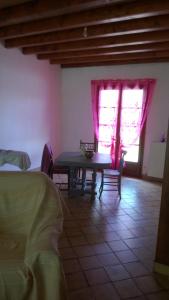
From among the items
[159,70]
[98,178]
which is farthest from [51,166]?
[159,70]

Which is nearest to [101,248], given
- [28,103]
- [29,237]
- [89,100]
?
[29,237]

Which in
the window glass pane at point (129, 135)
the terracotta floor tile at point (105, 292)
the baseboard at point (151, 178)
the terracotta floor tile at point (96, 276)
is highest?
the window glass pane at point (129, 135)

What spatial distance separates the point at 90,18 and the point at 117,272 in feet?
9.51

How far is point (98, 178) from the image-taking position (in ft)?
18.1

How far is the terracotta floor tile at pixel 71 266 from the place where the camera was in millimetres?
2270

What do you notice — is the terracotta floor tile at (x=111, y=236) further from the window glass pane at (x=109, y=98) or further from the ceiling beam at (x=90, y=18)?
the window glass pane at (x=109, y=98)

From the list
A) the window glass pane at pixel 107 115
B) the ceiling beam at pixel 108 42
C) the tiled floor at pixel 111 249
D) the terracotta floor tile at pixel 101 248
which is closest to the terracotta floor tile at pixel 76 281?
the tiled floor at pixel 111 249

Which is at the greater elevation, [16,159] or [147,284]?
[16,159]

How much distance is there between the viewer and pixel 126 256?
2535 millimetres

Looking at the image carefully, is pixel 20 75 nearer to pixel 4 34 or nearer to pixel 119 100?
pixel 4 34

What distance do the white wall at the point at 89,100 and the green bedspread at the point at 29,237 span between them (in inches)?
153

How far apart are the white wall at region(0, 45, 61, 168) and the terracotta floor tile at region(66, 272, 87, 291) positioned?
9.58 feet

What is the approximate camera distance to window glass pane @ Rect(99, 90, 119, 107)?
566cm

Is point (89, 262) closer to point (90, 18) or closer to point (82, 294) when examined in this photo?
point (82, 294)
